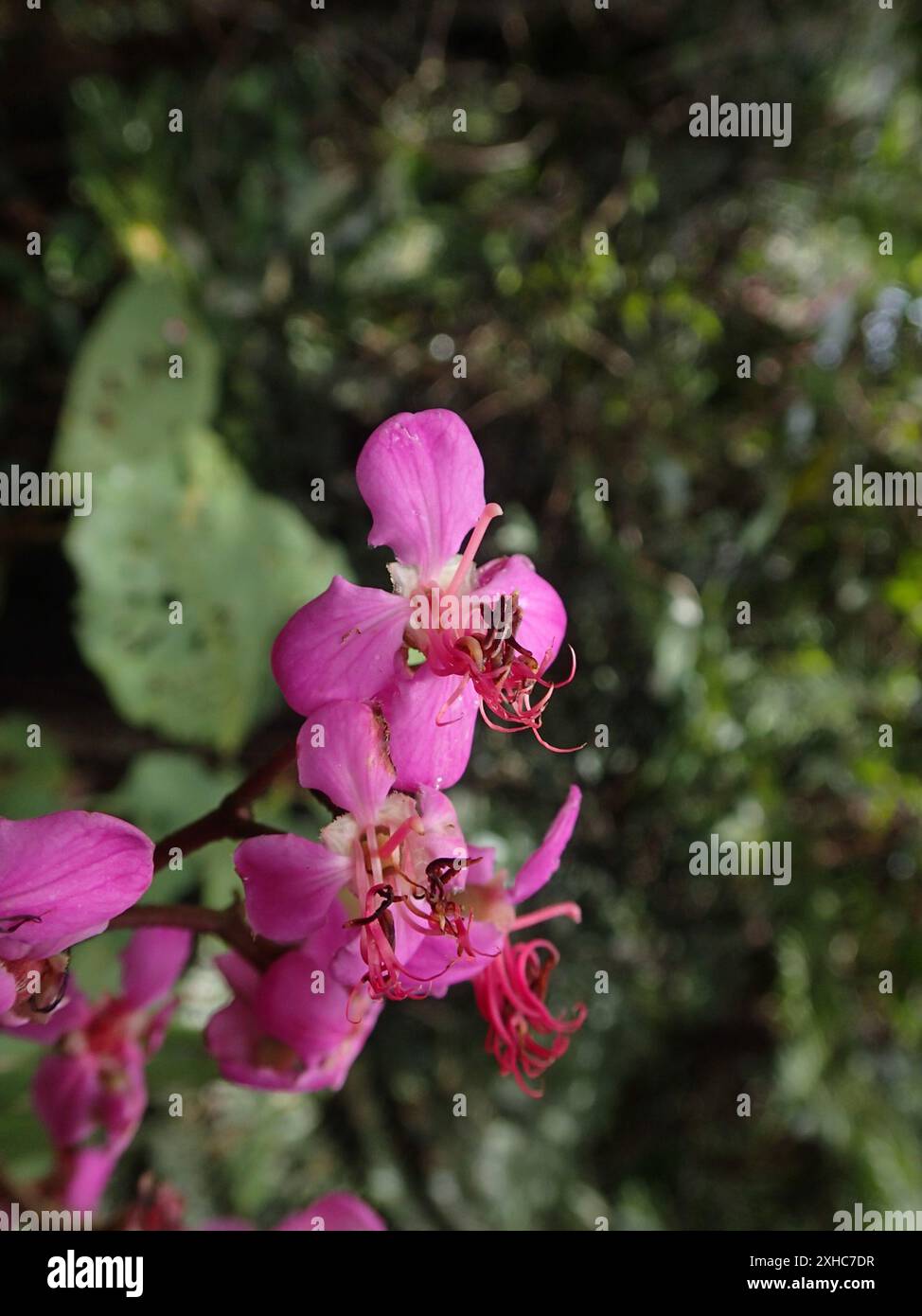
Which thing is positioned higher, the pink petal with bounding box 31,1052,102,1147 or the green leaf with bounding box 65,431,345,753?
the green leaf with bounding box 65,431,345,753

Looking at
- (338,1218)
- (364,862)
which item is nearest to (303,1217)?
(338,1218)

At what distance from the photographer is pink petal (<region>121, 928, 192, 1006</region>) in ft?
1.81

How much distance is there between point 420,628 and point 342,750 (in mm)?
58

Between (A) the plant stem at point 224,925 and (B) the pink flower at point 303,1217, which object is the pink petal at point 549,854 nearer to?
(A) the plant stem at point 224,925

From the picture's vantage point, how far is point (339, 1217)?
0.57 metres

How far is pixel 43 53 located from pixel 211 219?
30cm

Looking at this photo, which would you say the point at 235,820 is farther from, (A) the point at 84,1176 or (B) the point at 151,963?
(A) the point at 84,1176

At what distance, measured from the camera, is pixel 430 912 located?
0.43 metres

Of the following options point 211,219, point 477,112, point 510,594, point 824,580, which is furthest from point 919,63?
point 510,594

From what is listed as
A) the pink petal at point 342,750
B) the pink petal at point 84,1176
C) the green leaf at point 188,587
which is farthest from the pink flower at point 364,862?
the green leaf at point 188,587

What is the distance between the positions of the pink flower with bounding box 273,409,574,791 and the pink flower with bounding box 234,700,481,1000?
0.4 inches

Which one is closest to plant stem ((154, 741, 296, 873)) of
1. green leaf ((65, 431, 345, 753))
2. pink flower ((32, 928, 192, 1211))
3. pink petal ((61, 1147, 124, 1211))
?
pink flower ((32, 928, 192, 1211))

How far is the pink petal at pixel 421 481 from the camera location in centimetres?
40

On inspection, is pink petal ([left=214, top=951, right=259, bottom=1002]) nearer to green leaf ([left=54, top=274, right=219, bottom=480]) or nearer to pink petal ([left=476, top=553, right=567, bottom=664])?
pink petal ([left=476, top=553, right=567, bottom=664])
